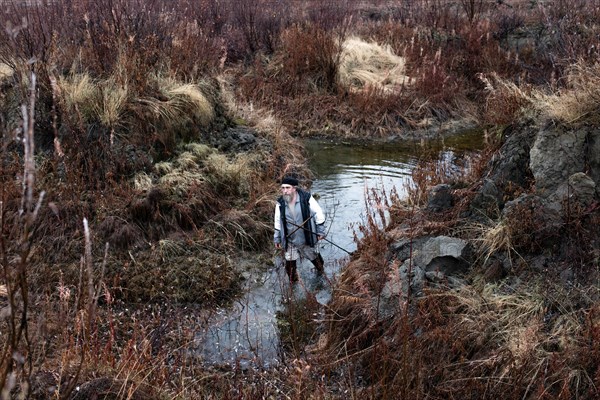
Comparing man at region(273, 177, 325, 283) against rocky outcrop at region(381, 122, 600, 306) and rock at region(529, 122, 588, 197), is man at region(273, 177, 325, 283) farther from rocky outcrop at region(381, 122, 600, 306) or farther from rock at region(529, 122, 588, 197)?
rock at region(529, 122, 588, 197)

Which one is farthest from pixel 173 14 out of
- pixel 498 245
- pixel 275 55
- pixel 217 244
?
pixel 498 245

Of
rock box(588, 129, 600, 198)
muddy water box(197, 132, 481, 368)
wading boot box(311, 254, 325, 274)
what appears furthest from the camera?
wading boot box(311, 254, 325, 274)

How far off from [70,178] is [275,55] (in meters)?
8.54

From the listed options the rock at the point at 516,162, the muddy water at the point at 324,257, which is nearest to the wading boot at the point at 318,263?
the muddy water at the point at 324,257

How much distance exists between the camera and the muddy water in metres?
5.46

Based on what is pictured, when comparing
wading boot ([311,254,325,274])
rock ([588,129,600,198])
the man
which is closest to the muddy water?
wading boot ([311,254,325,274])

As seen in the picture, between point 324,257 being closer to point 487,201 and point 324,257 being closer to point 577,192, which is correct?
point 487,201

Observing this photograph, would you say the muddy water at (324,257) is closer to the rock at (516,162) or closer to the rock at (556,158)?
the rock at (516,162)

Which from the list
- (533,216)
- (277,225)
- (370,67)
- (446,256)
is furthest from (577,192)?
(370,67)

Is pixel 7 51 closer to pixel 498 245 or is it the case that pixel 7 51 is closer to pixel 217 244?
pixel 217 244

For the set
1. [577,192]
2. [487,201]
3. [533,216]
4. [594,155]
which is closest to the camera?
[577,192]

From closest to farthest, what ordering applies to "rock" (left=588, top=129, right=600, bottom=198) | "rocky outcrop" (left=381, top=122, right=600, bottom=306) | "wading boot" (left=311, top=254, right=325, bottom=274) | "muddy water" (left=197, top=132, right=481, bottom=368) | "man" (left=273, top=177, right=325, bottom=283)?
"rocky outcrop" (left=381, top=122, right=600, bottom=306)
"muddy water" (left=197, top=132, right=481, bottom=368)
"rock" (left=588, top=129, right=600, bottom=198)
"man" (left=273, top=177, right=325, bottom=283)
"wading boot" (left=311, top=254, right=325, bottom=274)

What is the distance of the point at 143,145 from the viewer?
8.38 metres

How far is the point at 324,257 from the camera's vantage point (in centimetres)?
754
